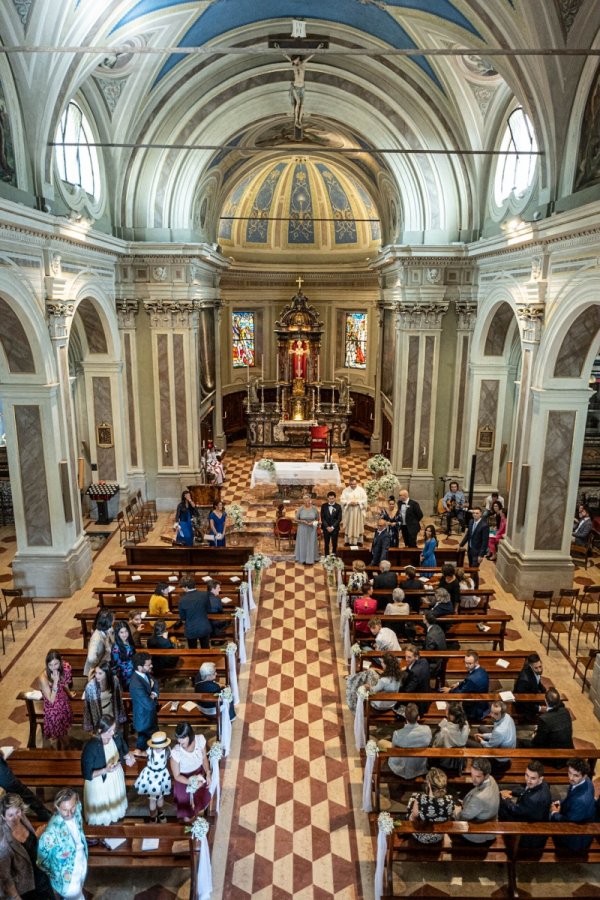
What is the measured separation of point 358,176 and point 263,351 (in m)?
8.91

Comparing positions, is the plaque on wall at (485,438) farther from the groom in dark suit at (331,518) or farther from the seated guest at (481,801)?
the seated guest at (481,801)

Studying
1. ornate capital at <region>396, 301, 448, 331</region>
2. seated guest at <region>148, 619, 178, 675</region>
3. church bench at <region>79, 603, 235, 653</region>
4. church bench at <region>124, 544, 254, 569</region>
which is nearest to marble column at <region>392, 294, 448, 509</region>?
ornate capital at <region>396, 301, 448, 331</region>

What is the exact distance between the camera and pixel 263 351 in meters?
29.2

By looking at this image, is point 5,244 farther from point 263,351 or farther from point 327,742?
point 263,351

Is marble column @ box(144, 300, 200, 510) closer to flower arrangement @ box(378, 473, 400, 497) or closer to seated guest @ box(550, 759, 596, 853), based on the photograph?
flower arrangement @ box(378, 473, 400, 497)

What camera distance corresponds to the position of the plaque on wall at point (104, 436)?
17780mm

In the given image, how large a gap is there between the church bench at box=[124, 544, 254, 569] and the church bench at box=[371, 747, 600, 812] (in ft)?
21.3

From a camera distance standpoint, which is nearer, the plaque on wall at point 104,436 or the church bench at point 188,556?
the church bench at point 188,556

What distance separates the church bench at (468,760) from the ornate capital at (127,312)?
1391 cm

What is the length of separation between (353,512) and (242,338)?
15.2 m

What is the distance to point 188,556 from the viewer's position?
542 inches

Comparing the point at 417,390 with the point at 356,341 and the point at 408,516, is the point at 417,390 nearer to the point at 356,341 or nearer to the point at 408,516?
the point at 408,516

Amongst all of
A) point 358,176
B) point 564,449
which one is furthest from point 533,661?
point 358,176

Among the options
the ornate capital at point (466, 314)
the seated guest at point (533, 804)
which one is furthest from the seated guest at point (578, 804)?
the ornate capital at point (466, 314)
